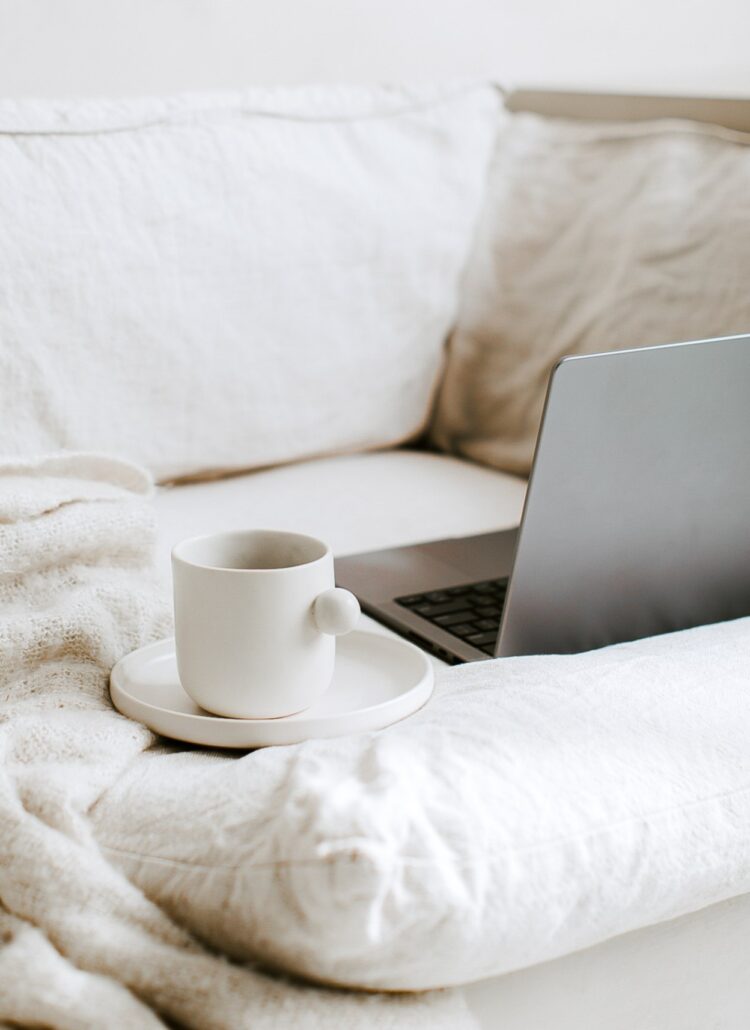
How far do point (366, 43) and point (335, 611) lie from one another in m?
1.08

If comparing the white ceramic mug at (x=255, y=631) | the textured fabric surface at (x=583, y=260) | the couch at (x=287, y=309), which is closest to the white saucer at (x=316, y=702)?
the white ceramic mug at (x=255, y=631)

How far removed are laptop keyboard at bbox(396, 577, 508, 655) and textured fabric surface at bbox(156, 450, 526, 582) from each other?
158 millimetres

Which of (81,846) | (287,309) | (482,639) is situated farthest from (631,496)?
(287,309)

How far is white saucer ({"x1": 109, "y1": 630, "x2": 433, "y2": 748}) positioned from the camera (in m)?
0.64

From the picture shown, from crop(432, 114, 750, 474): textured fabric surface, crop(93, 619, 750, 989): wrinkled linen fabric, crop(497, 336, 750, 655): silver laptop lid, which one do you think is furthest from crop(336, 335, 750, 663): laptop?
crop(432, 114, 750, 474): textured fabric surface

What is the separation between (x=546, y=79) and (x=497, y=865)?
1343 millimetres

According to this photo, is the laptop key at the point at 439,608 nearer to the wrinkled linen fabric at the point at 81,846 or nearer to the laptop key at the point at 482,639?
the laptop key at the point at 482,639

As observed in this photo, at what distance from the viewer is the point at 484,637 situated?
842 millimetres

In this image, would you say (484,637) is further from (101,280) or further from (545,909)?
(101,280)

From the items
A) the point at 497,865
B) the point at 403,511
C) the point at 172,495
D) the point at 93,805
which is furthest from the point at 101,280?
the point at 497,865

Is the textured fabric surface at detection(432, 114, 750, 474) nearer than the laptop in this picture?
No

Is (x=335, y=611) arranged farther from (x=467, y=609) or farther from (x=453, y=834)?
(x=467, y=609)

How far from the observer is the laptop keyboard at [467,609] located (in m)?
0.85

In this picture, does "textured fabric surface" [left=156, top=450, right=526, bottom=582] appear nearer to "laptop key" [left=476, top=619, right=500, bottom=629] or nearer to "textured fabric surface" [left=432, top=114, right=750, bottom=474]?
"textured fabric surface" [left=432, top=114, right=750, bottom=474]
